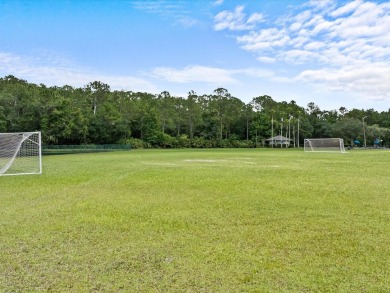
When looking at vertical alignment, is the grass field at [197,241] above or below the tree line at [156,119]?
below

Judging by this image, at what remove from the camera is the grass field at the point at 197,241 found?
10.4 ft

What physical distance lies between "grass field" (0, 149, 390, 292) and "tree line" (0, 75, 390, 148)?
33573 mm

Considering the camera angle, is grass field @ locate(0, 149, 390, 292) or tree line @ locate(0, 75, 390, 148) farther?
tree line @ locate(0, 75, 390, 148)

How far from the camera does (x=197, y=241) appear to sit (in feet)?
14.4

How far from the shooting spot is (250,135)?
6425 centimetres

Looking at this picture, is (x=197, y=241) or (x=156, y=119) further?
(x=156, y=119)

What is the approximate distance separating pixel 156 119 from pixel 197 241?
4797 centimetres

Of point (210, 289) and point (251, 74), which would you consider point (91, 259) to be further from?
point (251, 74)

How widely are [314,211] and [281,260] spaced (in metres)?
2.79

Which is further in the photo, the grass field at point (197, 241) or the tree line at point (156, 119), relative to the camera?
the tree line at point (156, 119)

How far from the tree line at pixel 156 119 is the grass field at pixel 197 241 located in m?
33.6

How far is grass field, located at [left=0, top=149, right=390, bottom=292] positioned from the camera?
3162 mm

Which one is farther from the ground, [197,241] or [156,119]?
[156,119]

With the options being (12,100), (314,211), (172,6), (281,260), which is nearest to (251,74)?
(172,6)
